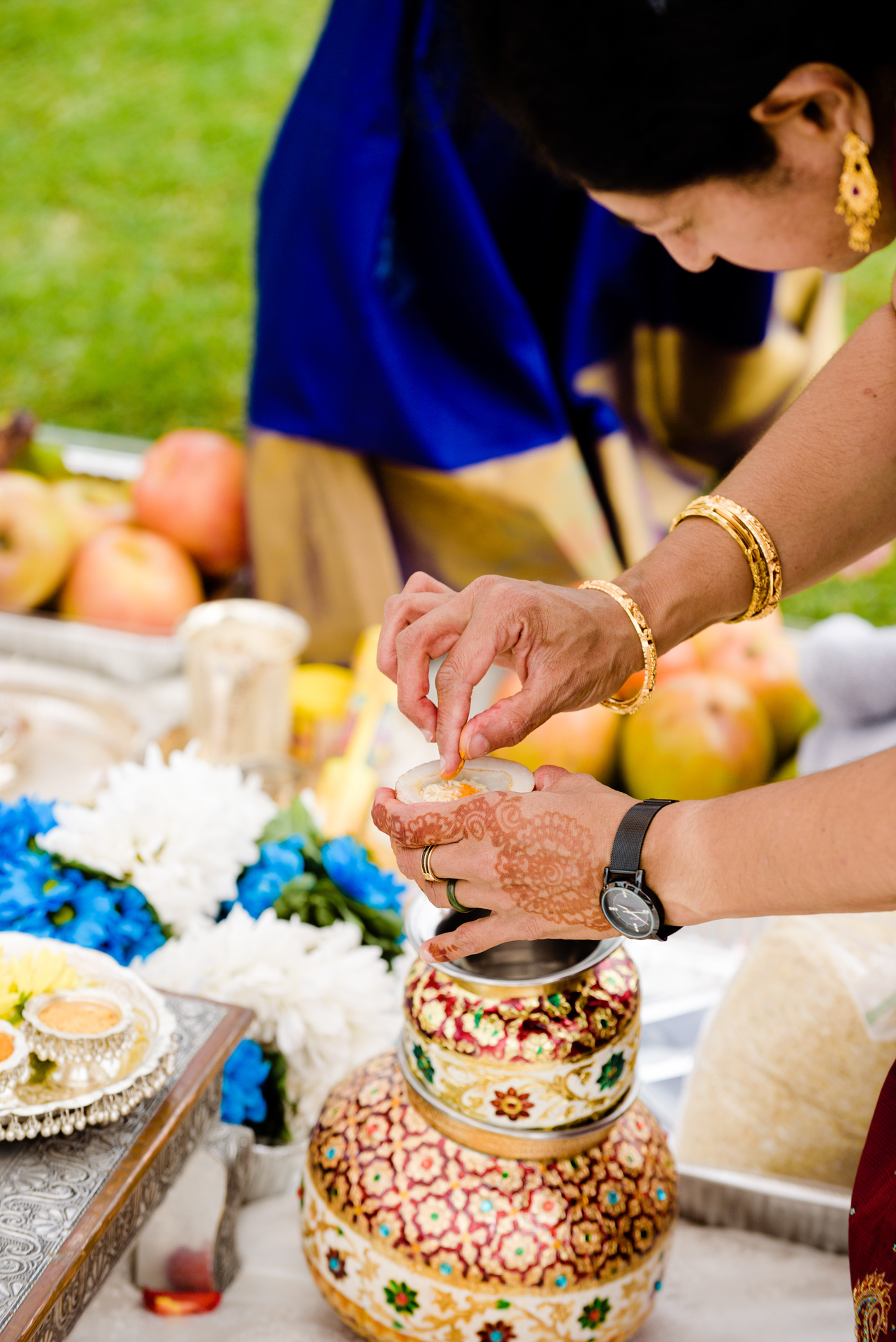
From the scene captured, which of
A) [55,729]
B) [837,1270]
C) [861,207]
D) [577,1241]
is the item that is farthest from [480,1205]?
[55,729]

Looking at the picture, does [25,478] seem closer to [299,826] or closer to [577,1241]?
[299,826]

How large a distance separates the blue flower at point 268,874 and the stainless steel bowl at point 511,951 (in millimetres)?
318

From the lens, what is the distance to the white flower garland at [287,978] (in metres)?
1.19

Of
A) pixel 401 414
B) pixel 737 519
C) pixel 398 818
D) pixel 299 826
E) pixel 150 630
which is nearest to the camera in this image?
pixel 398 818

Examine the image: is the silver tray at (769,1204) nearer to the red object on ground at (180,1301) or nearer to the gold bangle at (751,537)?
the red object on ground at (180,1301)

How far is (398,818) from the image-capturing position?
92cm

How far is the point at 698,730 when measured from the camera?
7.06 ft

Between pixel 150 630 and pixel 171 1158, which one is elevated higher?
pixel 171 1158

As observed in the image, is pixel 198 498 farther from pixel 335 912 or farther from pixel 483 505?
pixel 335 912

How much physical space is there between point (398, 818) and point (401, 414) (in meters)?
1.48

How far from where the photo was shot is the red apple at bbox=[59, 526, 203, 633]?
2410mm

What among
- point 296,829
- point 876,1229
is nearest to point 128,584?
point 296,829

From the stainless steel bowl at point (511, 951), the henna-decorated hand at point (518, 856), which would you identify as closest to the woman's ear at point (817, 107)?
the henna-decorated hand at point (518, 856)

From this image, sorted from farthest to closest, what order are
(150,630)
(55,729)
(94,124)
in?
(94,124) → (150,630) → (55,729)
